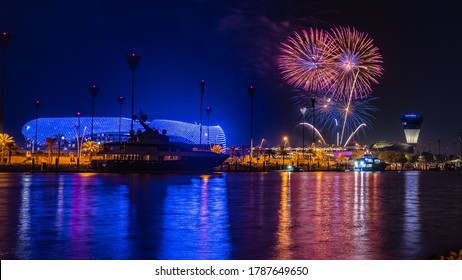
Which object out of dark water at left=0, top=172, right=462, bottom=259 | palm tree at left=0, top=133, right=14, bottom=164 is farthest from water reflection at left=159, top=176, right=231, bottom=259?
palm tree at left=0, top=133, right=14, bottom=164

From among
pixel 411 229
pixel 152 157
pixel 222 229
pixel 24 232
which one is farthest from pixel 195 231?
pixel 152 157

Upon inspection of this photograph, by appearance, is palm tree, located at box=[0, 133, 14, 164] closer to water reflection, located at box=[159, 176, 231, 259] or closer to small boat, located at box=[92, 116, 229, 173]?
small boat, located at box=[92, 116, 229, 173]

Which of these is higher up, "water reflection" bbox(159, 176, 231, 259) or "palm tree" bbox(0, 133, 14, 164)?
"palm tree" bbox(0, 133, 14, 164)

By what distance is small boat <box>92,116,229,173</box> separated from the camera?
79312 mm

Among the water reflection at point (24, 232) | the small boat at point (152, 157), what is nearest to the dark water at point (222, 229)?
the water reflection at point (24, 232)

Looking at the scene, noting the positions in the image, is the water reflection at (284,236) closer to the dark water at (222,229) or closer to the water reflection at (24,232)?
the dark water at (222,229)

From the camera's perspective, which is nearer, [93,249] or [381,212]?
[93,249]

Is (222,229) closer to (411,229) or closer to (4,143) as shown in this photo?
(411,229)

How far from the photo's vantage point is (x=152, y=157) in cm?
7938
